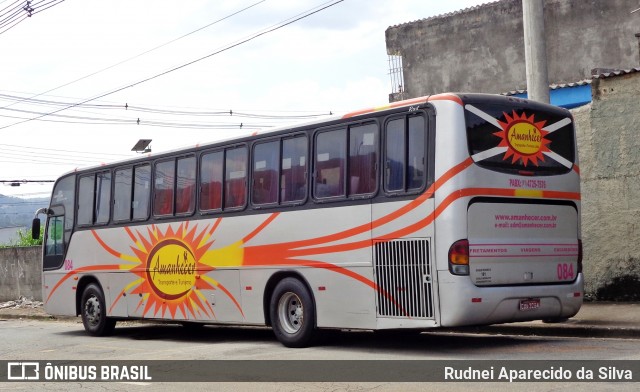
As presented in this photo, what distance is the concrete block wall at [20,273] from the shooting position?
3109 centimetres

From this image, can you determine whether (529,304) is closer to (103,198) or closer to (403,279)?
(403,279)

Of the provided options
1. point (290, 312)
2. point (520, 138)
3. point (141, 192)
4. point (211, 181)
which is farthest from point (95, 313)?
point (520, 138)

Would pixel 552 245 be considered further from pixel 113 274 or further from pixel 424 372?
pixel 113 274

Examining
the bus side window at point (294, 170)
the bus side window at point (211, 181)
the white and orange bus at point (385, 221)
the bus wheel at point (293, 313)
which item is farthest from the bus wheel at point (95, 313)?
the bus side window at point (294, 170)

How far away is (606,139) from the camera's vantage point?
16.6 meters

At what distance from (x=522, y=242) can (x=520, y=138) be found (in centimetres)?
137

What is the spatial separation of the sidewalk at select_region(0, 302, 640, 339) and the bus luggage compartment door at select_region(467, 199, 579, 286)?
1052mm

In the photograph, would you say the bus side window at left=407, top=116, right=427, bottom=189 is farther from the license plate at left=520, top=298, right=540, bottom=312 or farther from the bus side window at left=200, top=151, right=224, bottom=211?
the bus side window at left=200, top=151, right=224, bottom=211

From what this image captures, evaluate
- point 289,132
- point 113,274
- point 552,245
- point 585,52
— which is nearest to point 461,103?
point 552,245

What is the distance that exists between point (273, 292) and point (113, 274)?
514cm

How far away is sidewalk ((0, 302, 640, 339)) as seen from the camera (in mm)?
13398

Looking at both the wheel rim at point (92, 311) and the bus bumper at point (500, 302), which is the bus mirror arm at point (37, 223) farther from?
the bus bumper at point (500, 302)

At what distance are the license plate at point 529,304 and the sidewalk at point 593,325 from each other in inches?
62.6

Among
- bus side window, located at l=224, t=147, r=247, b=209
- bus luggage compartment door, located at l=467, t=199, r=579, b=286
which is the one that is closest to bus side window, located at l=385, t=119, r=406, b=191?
bus luggage compartment door, located at l=467, t=199, r=579, b=286
